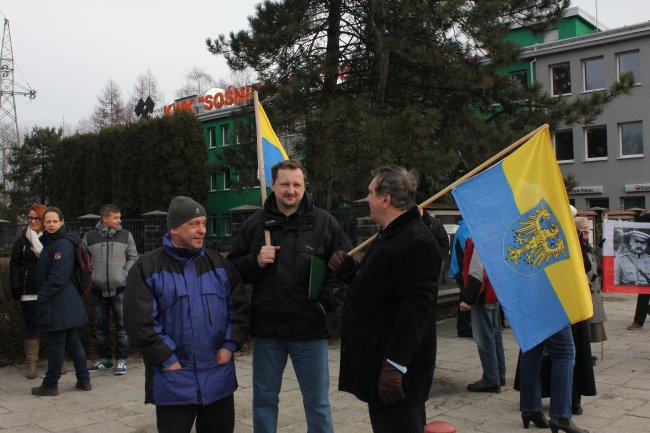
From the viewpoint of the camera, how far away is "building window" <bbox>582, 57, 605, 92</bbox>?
3462 cm

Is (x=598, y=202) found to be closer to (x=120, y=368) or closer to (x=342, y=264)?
(x=120, y=368)

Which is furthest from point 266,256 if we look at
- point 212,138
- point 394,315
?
point 212,138

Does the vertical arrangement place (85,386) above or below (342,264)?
below

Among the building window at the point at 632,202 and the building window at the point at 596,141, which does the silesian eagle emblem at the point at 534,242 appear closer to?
the building window at the point at 632,202

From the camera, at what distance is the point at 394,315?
10.4 feet

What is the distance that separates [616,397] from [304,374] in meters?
3.66

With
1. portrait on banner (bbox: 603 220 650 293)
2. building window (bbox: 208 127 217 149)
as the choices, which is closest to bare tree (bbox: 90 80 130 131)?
building window (bbox: 208 127 217 149)

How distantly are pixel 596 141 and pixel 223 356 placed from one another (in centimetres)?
3562

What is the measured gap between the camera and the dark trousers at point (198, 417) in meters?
3.42

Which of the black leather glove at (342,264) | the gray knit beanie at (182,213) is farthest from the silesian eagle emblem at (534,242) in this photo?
the gray knit beanie at (182,213)

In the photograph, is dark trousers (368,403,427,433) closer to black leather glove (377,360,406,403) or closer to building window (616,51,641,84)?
black leather glove (377,360,406,403)

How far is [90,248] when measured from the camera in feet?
24.0

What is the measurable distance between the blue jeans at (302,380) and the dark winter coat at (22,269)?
403cm

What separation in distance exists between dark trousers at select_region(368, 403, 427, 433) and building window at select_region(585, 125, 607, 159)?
3501 centimetres
